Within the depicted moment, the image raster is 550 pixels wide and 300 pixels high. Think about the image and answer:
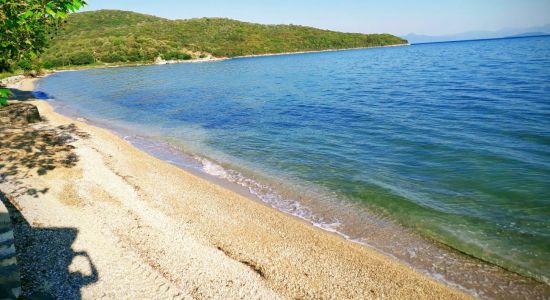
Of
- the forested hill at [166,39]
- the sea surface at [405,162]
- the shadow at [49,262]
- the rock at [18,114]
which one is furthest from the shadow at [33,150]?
the forested hill at [166,39]

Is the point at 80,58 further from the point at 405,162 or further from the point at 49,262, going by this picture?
the point at 49,262

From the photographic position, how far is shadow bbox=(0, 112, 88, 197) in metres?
12.8

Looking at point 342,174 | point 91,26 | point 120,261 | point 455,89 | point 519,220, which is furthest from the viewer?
point 91,26

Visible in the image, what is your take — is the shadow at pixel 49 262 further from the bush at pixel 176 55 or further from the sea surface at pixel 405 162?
the bush at pixel 176 55

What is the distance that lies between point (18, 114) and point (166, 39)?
130m

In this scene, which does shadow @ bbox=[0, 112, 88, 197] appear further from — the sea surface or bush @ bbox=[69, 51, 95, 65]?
bush @ bbox=[69, 51, 95, 65]

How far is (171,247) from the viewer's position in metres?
8.49

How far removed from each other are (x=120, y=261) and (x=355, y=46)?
7946 inches

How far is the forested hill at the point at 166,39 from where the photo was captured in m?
110

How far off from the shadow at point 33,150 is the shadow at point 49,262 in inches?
118

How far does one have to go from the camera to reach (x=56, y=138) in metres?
18.4

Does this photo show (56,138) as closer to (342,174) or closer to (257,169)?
(257,169)

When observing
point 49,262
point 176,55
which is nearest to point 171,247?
point 49,262

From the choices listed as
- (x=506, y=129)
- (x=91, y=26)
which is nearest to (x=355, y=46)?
(x=91, y=26)
